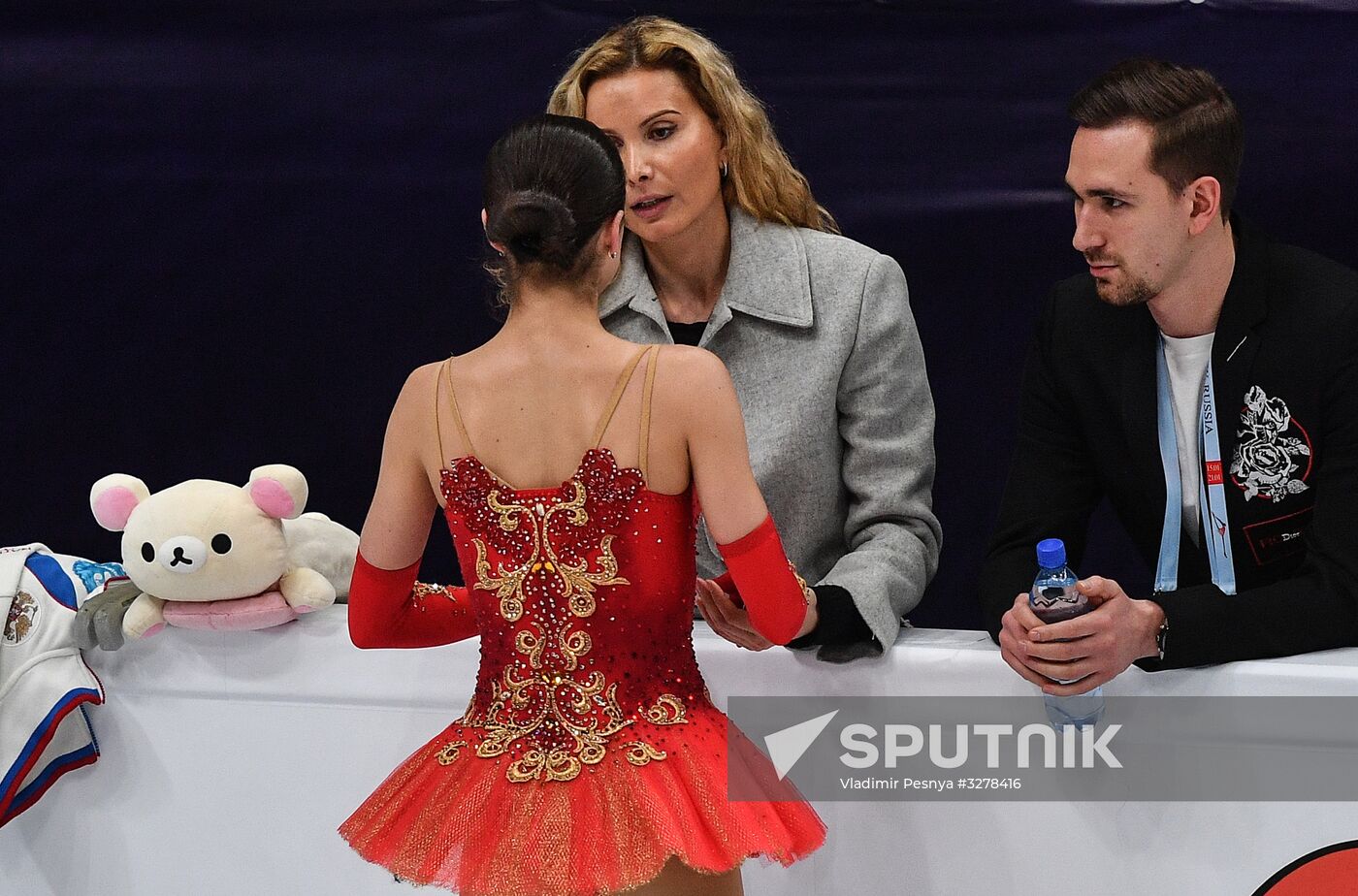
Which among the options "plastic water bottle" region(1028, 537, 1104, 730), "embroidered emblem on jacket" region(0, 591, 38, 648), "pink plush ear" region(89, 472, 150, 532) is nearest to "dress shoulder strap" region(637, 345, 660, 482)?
"plastic water bottle" region(1028, 537, 1104, 730)

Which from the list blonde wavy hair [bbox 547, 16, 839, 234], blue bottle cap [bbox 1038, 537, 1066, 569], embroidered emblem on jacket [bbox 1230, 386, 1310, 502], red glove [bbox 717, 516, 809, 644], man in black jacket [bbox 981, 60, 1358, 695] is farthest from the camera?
blonde wavy hair [bbox 547, 16, 839, 234]

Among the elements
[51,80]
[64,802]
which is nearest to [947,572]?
[64,802]

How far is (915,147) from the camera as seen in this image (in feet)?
13.4

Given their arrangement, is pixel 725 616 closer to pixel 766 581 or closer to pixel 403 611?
pixel 766 581

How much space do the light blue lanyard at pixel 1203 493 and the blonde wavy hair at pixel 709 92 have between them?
2.40ft

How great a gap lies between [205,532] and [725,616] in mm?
908

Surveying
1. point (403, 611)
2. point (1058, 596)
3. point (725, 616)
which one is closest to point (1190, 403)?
point (1058, 596)

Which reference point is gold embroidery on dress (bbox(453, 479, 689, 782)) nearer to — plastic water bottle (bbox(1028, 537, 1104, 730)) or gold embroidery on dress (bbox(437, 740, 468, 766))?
gold embroidery on dress (bbox(437, 740, 468, 766))

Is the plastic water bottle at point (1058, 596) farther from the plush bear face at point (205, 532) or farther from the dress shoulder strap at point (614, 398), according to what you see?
the plush bear face at point (205, 532)

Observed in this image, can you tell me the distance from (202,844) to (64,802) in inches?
10.1

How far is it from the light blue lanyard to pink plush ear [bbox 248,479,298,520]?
1.42 meters

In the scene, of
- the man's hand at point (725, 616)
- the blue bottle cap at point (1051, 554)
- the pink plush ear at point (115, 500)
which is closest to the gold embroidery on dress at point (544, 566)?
the man's hand at point (725, 616)

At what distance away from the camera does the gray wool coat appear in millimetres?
2680

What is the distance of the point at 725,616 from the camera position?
7.48 feet
